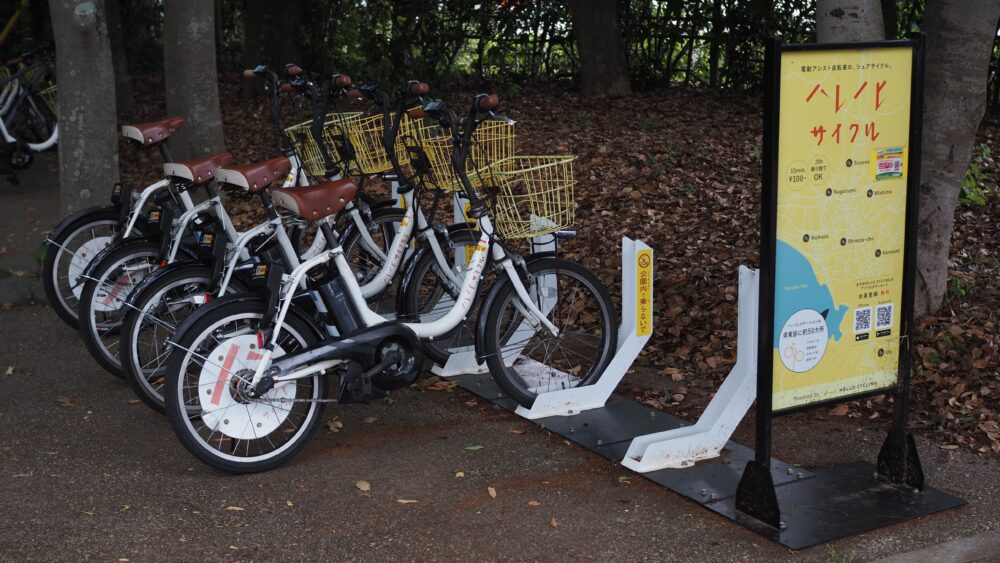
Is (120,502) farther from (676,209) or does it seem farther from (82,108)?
(676,209)

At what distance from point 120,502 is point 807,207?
2998 millimetres

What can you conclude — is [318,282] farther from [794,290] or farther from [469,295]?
[794,290]

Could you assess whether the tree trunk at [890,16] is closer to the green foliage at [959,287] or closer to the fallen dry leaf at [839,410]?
the green foliage at [959,287]

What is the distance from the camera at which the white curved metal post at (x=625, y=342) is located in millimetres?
5277

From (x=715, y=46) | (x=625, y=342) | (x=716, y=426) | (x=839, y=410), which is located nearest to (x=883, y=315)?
(x=716, y=426)

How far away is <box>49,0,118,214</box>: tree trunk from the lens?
7648 mm

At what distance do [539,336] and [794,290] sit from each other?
5.79ft

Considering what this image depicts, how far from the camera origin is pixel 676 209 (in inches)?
347

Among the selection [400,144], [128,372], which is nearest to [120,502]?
[128,372]

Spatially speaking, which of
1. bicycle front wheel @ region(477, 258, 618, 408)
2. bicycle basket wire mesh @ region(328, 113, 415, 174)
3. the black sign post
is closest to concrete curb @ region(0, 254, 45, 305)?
bicycle basket wire mesh @ region(328, 113, 415, 174)

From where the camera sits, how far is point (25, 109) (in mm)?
11633

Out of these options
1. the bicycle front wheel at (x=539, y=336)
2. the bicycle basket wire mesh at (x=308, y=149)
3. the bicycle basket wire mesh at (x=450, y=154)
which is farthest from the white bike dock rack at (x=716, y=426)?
the bicycle basket wire mesh at (x=308, y=149)

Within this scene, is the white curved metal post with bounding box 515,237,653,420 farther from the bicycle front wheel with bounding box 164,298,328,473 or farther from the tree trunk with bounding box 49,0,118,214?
the tree trunk with bounding box 49,0,118,214

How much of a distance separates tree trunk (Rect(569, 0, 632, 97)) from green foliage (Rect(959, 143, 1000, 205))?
13.5 ft
